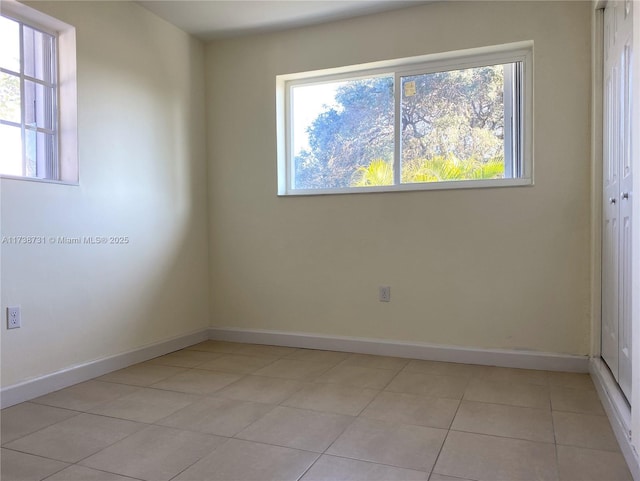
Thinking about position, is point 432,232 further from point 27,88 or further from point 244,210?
point 27,88

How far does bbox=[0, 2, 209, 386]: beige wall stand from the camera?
2457 millimetres

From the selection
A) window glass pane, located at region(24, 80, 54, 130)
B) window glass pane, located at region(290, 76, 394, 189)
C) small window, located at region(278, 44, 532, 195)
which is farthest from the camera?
window glass pane, located at region(290, 76, 394, 189)

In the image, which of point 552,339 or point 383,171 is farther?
point 383,171

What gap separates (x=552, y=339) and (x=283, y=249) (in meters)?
1.94

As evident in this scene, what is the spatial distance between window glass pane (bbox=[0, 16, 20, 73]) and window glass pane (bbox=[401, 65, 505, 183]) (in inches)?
93.3

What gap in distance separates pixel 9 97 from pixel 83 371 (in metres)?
1.56

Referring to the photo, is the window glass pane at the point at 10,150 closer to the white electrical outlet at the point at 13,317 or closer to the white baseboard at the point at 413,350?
the white electrical outlet at the point at 13,317

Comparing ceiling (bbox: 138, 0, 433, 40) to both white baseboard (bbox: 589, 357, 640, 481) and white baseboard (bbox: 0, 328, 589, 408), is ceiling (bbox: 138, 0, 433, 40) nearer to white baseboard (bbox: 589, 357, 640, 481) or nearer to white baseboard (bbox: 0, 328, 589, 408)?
white baseboard (bbox: 0, 328, 589, 408)

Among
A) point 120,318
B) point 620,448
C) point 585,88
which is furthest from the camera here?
point 120,318

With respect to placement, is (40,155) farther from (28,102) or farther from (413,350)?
(413,350)

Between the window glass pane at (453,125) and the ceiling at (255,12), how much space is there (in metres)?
0.58

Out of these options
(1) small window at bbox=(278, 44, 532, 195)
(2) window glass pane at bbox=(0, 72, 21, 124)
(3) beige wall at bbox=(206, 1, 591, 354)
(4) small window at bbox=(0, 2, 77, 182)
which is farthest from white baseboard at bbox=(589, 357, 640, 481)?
(2) window glass pane at bbox=(0, 72, 21, 124)

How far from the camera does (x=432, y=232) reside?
124 inches

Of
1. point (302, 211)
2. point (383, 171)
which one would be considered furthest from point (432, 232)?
point (302, 211)
